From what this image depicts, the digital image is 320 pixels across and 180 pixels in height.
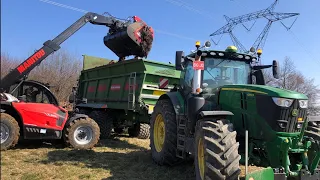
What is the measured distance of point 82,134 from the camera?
26.9ft

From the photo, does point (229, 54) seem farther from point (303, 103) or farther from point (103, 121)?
point (103, 121)

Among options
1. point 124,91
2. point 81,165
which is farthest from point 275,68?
point 124,91

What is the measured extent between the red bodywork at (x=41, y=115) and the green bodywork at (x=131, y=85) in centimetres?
219

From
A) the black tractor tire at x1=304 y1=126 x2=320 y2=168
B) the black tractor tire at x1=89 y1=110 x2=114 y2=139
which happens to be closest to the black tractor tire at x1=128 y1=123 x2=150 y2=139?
the black tractor tire at x1=89 y1=110 x2=114 y2=139

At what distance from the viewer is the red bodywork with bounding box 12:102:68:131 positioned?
7.22 m

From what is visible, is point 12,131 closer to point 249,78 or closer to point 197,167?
point 197,167

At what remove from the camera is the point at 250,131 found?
15.5 ft

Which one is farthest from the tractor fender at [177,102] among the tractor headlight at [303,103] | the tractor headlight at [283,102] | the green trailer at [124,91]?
→ the green trailer at [124,91]

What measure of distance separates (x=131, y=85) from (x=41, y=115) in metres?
2.84

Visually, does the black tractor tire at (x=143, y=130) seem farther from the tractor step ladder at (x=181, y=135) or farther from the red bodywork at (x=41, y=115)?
the tractor step ladder at (x=181, y=135)

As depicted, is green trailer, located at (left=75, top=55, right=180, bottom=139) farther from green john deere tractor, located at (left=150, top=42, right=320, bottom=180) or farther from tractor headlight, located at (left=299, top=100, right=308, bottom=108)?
tractor headlight, located at (left=299, top=100, right=308, bottom=108)

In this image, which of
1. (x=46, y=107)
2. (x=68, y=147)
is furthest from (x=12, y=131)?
(x=68, y=147)

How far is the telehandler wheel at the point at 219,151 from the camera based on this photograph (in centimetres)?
395

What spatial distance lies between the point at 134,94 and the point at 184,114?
3.46 m
